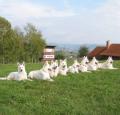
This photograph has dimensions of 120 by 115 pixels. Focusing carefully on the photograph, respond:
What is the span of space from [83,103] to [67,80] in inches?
236

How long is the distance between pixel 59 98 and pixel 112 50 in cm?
Result: 6814

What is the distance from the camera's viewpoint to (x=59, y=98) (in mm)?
14000

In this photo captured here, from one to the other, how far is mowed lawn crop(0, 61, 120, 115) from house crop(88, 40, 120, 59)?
2433 inches

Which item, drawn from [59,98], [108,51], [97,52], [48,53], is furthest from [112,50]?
[59,98]

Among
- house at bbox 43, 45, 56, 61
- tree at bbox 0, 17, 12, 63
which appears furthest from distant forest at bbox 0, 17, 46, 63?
house at bbox 43, 45, 56, 61

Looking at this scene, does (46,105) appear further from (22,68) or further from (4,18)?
(4,18)

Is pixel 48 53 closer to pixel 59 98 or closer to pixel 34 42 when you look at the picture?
pixel 59 98

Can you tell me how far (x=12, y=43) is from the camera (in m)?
78.8

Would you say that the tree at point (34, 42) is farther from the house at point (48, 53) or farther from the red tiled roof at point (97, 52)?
the house at point (48, 53)

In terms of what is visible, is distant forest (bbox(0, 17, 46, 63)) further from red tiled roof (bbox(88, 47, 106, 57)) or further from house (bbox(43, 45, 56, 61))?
house (bbox(43, 45, 56, 61))

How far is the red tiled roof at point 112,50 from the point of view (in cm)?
7996

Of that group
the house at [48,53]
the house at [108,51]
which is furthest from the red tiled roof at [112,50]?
the house at [48,53]

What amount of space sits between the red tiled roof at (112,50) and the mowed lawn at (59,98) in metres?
62.1

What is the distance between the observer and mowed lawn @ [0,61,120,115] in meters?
12.4
